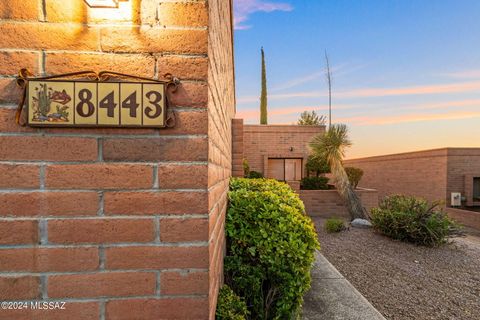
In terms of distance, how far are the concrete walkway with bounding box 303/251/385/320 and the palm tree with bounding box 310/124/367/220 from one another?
289 inches

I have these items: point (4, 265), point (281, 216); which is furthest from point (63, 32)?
point (281, 216)

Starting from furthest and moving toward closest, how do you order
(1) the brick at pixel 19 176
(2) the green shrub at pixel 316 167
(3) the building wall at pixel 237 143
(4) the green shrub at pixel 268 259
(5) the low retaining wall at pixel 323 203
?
(2) the green shrub at pixel 316 167, (5) the low retaining wall at pixel 323 203, (3) the building wall at pixel 237 143, (4) the green shrub at pixel 268 259, (1) the brick at pixel 19 176

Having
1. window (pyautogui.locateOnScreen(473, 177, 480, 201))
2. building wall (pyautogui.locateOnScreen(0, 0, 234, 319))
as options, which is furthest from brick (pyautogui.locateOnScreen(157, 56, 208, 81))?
window (pyautogui.locateOnScreen(473, 177, 480, 201))

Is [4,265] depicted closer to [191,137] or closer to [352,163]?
[191,137]

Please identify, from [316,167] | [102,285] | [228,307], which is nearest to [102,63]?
[102,285]

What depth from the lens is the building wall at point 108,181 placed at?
1301 millimetres

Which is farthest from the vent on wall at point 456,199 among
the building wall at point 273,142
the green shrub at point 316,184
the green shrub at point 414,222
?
the green shrub at point 414,222

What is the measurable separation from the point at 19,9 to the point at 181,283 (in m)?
1.54

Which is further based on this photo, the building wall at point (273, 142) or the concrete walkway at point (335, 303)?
the building wall at point (273, 142)

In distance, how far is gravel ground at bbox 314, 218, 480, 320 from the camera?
13.2 ft

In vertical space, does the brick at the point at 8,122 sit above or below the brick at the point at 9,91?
below

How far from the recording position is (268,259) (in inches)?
107

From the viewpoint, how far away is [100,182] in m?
1.32

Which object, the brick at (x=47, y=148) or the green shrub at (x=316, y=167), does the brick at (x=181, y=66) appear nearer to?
the brick at (x=47, y=148)
